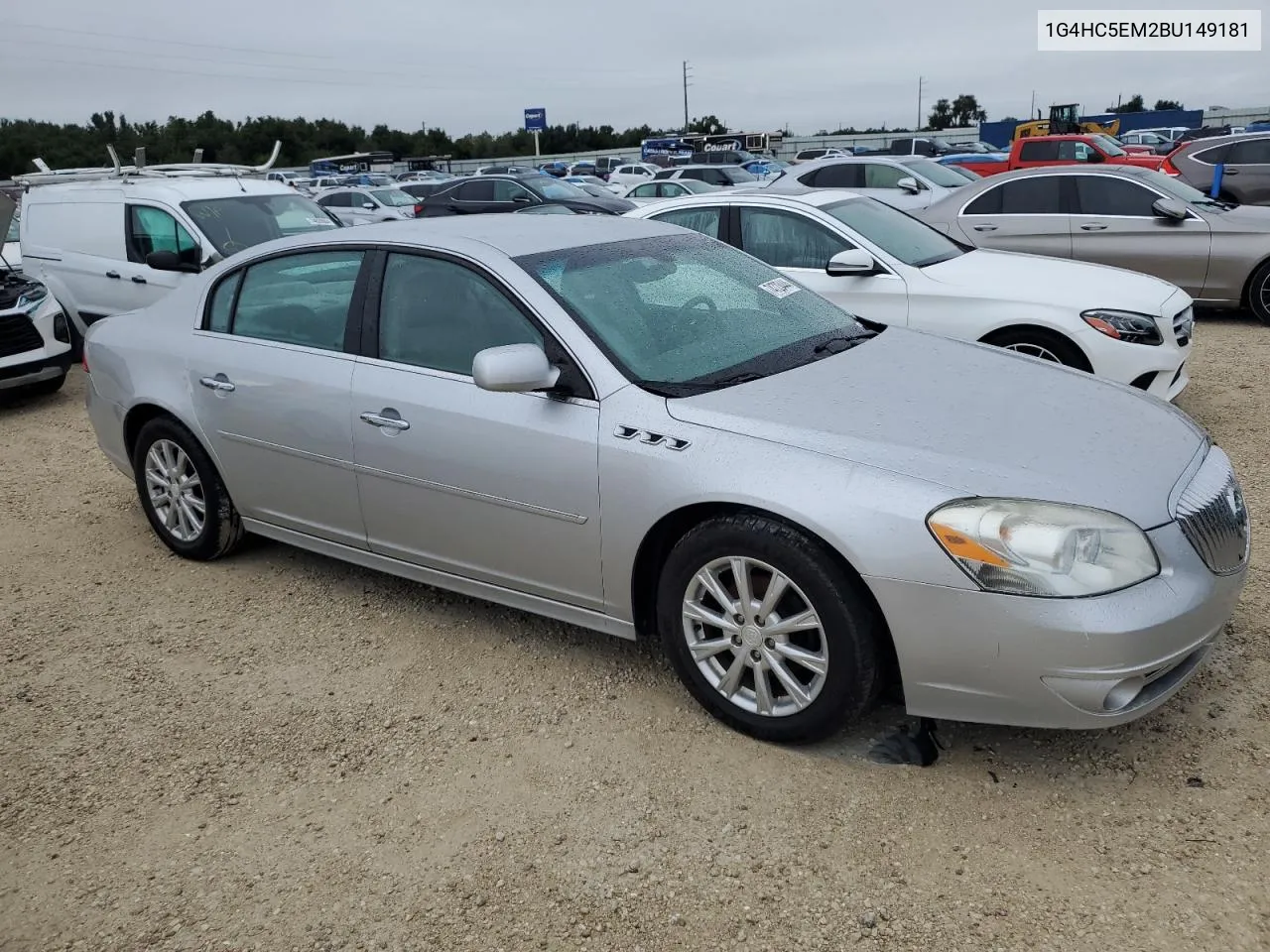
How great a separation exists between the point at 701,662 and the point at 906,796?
0.72 m

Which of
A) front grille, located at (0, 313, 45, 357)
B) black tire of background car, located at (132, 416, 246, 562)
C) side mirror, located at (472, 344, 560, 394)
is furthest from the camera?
front grille, located at (0, 313, 45, 357)

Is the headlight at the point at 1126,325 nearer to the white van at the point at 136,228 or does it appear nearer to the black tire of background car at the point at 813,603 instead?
the black tire of background car at the point at 813,603

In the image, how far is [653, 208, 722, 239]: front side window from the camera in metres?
7.25

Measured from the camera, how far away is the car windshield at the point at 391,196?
2355cm

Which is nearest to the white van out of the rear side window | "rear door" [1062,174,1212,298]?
"rear door" [1062,174,1212,298]

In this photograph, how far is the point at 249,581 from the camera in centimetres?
483

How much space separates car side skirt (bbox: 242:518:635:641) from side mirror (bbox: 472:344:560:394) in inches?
31.2

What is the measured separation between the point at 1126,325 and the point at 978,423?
135 inches

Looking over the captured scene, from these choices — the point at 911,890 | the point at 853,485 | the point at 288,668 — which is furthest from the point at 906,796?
the point at 288,668

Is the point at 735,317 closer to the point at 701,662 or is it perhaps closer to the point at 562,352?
the point at 562,352

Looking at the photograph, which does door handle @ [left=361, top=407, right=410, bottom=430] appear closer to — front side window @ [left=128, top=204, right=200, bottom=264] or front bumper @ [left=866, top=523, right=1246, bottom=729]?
front bumper @ [left=866, top=523, right=1246, bottom=729]

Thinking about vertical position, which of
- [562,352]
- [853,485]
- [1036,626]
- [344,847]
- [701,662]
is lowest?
[344,847]

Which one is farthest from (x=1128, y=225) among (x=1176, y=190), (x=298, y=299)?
(x=298, y=299)

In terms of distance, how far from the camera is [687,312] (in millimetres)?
3855
